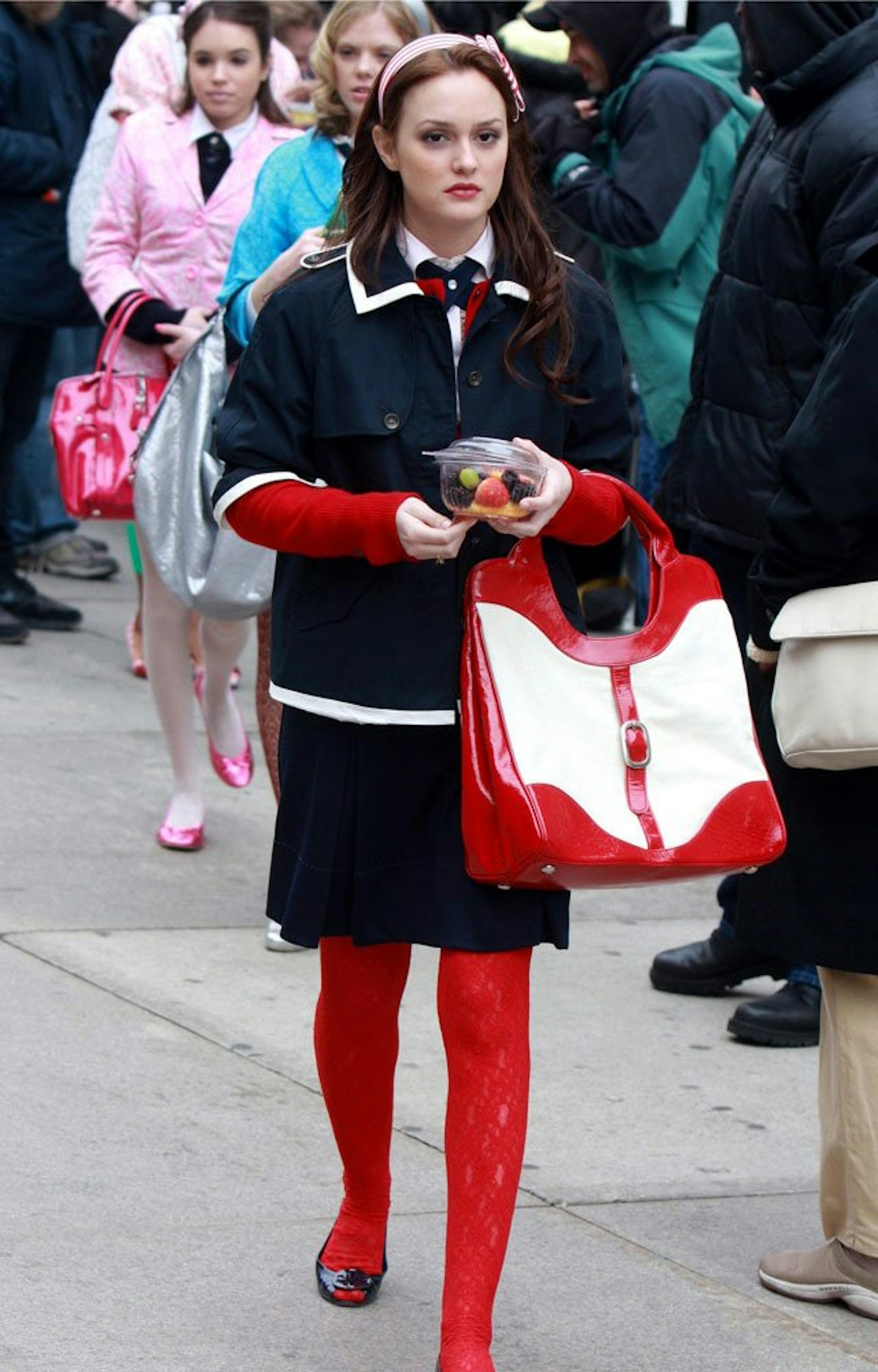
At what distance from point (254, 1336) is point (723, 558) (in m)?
2.20

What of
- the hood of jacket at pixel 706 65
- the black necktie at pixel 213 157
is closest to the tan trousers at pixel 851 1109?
the black necktie at pixel 213 157

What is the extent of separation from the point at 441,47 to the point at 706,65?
3.48 metres

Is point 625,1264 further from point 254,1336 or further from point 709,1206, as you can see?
point 254,1336

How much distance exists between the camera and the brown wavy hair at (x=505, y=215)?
129 inches

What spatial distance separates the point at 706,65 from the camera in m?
6.55

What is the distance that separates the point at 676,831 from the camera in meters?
3.14

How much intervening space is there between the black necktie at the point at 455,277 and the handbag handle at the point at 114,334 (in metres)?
2.70

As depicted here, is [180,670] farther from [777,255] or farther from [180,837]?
[777,255]

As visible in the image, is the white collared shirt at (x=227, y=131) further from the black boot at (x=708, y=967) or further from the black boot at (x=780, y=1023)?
the black boot at (x=780, y=1023)

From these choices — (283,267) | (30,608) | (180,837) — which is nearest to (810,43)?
(283,267)

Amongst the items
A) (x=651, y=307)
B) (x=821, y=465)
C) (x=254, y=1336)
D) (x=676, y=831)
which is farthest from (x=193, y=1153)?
(x=651, y=307)

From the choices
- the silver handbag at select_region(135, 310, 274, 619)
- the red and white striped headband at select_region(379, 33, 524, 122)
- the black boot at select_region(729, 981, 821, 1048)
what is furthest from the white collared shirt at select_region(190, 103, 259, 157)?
the red and white striped headband at select_region(379, 33, 524, 122)

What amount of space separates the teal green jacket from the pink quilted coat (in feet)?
3.03

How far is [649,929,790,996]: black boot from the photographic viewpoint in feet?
17.0
